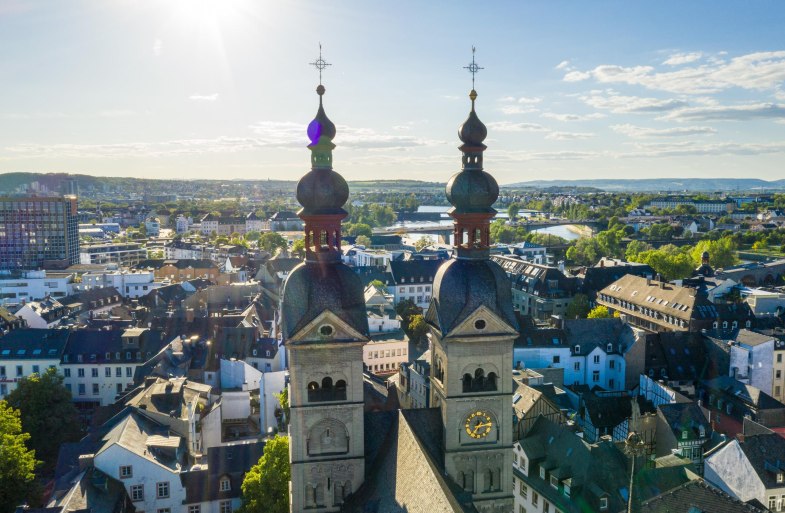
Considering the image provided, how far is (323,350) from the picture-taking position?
31.7m

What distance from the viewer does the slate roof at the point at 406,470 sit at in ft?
82.0

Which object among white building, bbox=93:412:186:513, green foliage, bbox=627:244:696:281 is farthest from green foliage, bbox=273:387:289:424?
green foliage, bbox=627:244:696:281

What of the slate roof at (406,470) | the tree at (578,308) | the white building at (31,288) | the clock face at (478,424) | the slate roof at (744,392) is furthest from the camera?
the white building at (31,288)

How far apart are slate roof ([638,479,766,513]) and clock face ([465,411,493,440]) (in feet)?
33.4

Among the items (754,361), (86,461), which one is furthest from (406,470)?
(754,361)

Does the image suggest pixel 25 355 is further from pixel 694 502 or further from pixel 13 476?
pixel 694 502

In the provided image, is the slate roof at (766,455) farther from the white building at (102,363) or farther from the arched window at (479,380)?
the white building at (102,363)

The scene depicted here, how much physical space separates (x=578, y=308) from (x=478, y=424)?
80771 mm

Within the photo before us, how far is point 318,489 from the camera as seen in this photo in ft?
107

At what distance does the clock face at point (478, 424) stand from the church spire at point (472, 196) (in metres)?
7.99

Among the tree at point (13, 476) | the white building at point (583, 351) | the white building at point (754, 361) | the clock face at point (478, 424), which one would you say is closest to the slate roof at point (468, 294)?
the clock face at point (478, 424)

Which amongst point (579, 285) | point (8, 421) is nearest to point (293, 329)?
point (8, 421)

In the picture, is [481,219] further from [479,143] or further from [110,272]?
[110,272]

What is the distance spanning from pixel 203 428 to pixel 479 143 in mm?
39655
